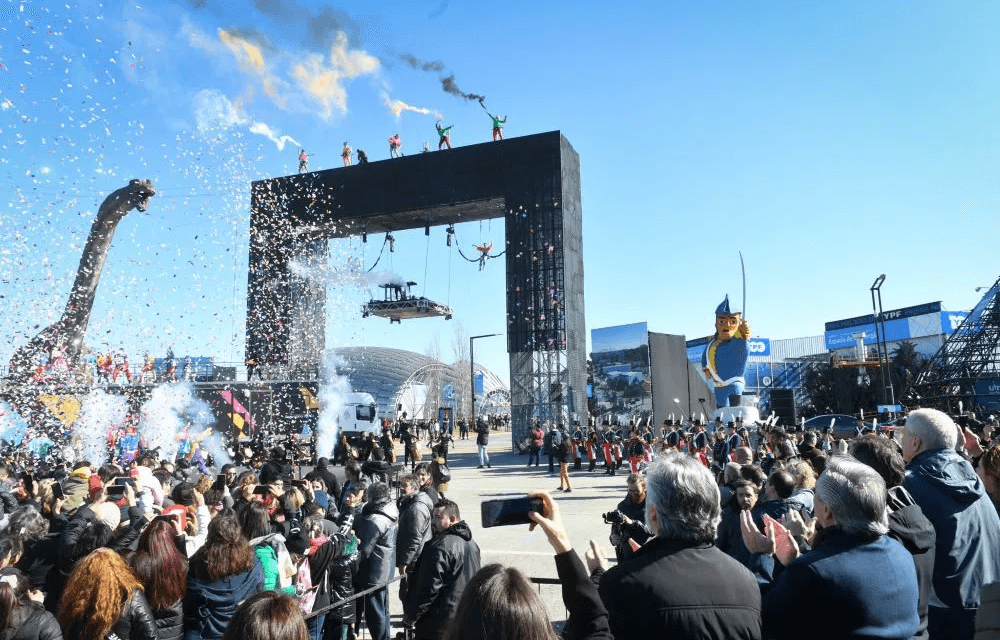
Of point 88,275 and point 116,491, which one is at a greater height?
point 88,275

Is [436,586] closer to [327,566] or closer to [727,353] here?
[327,566]

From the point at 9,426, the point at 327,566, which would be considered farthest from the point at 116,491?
the point at 9,426

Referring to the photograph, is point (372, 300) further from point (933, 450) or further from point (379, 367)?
point (379, 367)

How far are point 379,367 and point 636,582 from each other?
80801 mm

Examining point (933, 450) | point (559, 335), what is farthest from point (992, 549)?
point (559, 335)

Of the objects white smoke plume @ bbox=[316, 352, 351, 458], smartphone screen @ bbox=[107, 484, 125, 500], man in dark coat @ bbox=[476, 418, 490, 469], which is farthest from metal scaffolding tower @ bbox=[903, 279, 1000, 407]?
smartphone screen @ bbox=[107, 484, 125, 500]

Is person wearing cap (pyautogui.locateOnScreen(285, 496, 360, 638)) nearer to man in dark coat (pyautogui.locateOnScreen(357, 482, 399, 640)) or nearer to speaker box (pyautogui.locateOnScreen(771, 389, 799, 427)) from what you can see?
man in dark coat (pyautogui.locateOnScreen(357, 482, 399, 640))

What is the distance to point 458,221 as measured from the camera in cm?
3550

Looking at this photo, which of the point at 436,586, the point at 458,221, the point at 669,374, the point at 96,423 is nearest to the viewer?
the point at 436,586

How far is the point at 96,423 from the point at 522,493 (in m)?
14.0

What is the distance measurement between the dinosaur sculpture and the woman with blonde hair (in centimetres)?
1712

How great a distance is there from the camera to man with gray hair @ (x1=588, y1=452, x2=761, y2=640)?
2113 mm

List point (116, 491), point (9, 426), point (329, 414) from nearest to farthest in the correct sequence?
point (116, 491) → point (9, 426) → point (329, 414)

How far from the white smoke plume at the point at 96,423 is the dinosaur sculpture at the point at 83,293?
1.43 meters
